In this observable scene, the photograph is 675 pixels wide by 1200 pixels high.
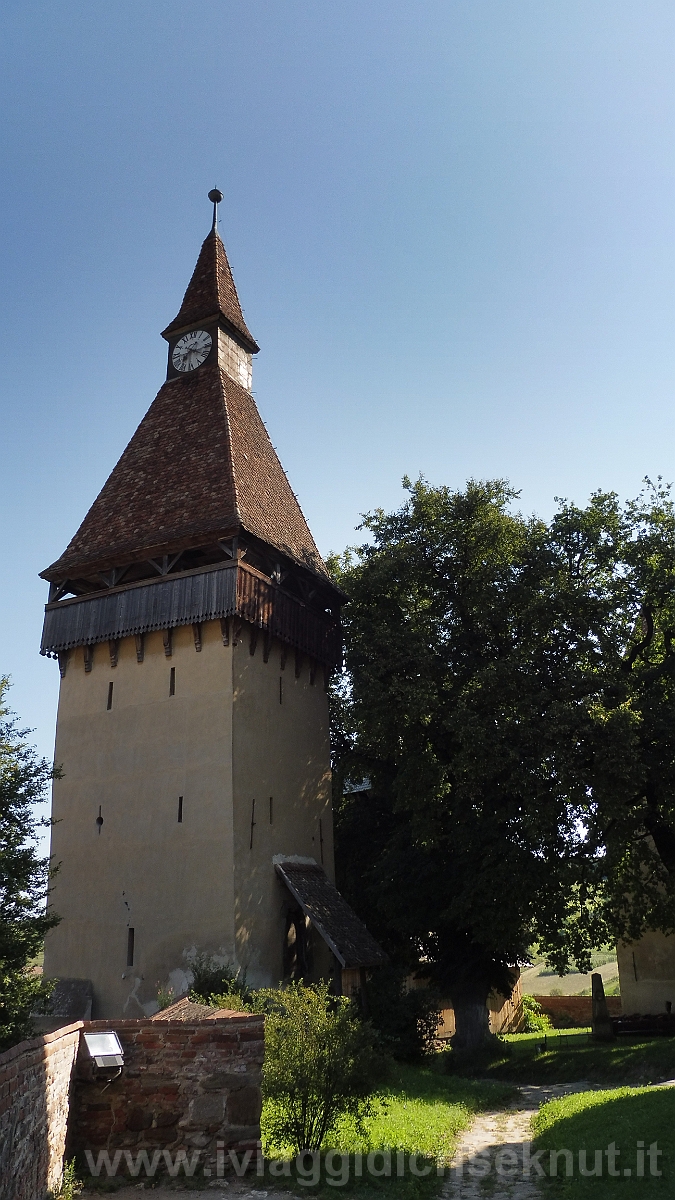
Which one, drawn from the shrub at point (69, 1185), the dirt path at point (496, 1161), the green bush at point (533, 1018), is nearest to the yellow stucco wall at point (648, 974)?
the green bush at point (533, 1018)

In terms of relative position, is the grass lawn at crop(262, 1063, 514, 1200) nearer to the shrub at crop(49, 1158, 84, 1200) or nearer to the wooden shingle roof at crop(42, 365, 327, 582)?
the shrub at crop(49, 1158, 84, 1200)

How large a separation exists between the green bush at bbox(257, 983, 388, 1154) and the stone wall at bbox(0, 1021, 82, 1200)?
252 centimetres

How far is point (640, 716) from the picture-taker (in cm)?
1969

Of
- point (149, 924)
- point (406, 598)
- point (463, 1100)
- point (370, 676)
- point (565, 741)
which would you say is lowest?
point (463, 1100)

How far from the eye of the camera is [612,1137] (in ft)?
36.5

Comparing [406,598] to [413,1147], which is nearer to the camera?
[413,1147]

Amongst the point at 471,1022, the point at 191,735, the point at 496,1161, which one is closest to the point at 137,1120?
the point at 496,1161

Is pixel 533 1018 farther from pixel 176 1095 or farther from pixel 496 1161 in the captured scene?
pixel 176 1095

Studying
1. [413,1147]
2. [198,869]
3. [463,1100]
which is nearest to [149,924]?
[198,869]

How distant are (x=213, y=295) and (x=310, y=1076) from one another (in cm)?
2384

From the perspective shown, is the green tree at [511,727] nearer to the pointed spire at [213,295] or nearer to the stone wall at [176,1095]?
the pointed spire at [213,295]

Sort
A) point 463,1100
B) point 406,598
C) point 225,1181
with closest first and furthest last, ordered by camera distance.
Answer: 1. point 225,1181
2. point 463,1100
3. point 406,598

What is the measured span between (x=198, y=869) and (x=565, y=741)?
332 inches

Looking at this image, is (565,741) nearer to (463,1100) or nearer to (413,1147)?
(463,1100)
